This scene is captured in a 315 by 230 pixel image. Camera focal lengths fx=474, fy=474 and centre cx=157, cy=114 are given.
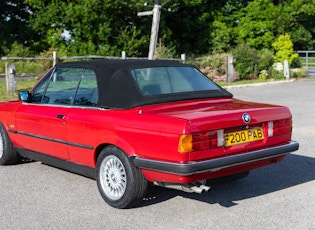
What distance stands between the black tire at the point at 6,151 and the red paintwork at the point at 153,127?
3.08 ft

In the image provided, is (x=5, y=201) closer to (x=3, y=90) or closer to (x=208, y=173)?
(x=208, y=173)

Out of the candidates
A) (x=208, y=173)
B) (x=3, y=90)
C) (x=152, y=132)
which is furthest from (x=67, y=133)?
(x=3, y=90)

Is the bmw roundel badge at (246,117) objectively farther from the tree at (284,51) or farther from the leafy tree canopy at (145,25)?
the leafy tree canopy at (145,25)

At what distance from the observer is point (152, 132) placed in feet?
14.0

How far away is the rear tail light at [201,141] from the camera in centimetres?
407

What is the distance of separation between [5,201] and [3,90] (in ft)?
42.1

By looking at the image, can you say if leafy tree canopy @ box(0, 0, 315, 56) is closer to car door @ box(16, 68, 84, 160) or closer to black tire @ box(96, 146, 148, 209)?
car door @ box(16, 68, 84, 160)

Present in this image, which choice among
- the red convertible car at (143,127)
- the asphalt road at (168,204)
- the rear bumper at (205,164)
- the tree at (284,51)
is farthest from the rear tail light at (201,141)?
the tree at (284,51)

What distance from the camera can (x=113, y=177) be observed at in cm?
474

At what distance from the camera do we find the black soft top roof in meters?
4.80

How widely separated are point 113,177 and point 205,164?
3.53ft

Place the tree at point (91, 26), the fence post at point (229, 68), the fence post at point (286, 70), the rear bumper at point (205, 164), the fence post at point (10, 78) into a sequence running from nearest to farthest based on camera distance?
1. the rear bumper at point (205, 164)
2. the fence post at point (10, 78)
3. the fence post at point (229, 68)
4. the fence post at point (286, 70)
5. the tree at point (91, 26)

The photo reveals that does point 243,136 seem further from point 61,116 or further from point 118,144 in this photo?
point 61,116

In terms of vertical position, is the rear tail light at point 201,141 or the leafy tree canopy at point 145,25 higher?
the leafy tree canopy at point 145,25
